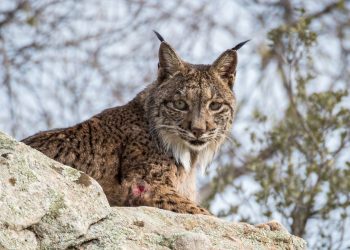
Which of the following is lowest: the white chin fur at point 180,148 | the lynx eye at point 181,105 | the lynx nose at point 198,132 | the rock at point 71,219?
the rock at point 71,219

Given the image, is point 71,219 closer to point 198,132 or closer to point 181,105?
point 198,132

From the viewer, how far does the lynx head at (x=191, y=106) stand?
8.51 m

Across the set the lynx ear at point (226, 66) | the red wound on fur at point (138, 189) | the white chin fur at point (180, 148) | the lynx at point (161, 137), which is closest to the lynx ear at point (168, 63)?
the lynx at point (161, 137)

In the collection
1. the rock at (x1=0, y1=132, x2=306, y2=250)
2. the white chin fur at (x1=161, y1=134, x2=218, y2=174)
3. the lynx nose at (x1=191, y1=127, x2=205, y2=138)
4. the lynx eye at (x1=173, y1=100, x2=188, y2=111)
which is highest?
the lynx eye at (x1=173, y1=100, x2=188, y2=111)

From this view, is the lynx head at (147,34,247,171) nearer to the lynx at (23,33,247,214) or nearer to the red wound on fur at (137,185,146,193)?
the lynx at (23,33,247,214)

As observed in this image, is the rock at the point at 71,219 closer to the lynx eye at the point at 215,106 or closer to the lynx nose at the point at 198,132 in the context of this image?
the lynx nose at the point at 198,132

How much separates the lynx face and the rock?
2.03m

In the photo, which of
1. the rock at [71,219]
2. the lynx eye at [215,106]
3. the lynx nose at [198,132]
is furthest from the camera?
the lynx eye at [215,106]

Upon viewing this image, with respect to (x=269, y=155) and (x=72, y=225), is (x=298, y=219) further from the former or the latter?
(x=72, y=225)

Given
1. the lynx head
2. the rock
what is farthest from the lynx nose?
the rock

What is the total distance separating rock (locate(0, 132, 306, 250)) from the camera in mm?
5426

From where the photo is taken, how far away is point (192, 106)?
8.55 m

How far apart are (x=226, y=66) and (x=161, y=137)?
1001mm

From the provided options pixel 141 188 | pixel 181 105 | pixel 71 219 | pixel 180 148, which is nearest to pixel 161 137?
pixel 180 148
